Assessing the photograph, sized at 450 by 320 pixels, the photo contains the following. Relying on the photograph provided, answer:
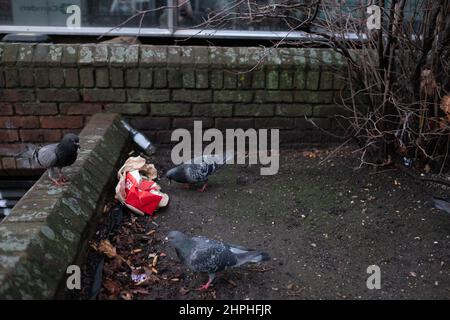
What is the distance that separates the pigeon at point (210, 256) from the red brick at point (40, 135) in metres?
2.54

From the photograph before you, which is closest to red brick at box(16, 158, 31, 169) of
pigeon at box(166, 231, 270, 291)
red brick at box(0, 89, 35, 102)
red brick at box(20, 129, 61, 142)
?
red brick at box(20, 129, 61, 142)

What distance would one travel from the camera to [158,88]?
500 centimetres

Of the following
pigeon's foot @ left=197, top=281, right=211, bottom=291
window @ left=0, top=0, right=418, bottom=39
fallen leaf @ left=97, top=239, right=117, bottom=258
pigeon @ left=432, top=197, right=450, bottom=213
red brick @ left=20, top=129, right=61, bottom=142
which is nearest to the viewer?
pigeon's foot @ left=197, top=281, right=211, bottom=291

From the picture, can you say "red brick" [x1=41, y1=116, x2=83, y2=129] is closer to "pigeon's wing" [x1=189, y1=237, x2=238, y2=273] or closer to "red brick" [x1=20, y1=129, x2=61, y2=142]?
"red brick" [x1=20, y1=129, x2=61, y2=142]

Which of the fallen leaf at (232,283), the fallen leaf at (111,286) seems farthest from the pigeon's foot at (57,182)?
the fallen leaf at (232,283)

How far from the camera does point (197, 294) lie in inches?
120

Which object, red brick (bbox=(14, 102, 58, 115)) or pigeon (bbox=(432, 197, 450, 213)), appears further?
red brick (bbox=(14, 102, 58, 115))

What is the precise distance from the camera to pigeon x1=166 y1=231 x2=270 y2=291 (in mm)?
2971

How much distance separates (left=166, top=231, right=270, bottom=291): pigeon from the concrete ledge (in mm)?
679

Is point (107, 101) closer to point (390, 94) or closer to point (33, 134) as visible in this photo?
point (33, 134)

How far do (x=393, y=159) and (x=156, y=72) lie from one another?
2.49 metres

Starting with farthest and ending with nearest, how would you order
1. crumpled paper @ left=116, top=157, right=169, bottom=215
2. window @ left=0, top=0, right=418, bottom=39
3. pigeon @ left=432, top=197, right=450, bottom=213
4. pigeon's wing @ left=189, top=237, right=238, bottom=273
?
window @ left=0, top=0, right=418, bottom=39
crumpled paper @ left=116, top=157, right=169, bottom=215
pigeon @ left=432, top=197, right=450, bottom=213
pigeon's wing @ left=189, top=237, right=238, bottom=273

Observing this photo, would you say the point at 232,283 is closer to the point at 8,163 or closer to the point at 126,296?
the point at 126,296

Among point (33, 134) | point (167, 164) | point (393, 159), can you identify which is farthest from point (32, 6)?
point (393, 159)
